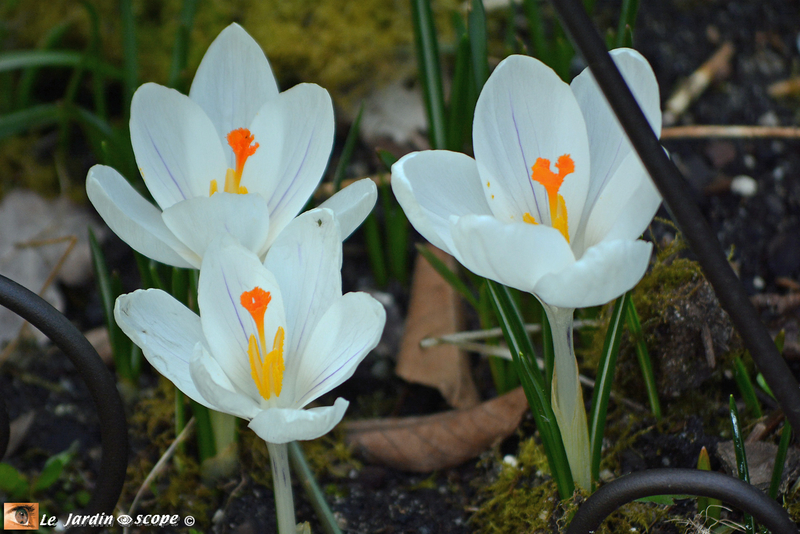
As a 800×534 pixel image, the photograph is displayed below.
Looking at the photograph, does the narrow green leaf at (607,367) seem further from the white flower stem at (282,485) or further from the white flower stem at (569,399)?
the white flower stem at (282,485)

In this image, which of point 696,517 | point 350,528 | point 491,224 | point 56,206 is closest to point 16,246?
point 56,206

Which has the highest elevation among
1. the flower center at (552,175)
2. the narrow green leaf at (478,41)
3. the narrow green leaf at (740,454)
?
the narrow green leaf at (478,41)

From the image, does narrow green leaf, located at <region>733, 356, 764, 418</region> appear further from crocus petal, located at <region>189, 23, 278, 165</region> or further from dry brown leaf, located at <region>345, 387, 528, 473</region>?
crocus petal, located at <region>189, 23, 278, 165</region>

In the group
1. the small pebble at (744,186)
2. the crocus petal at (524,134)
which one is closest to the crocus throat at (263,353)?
the crocus petal at (524,134)

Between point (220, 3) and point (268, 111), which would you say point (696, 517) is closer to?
point (268, 111)

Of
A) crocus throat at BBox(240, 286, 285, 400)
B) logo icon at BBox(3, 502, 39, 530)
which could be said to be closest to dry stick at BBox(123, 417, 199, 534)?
logo icon at BBox(3, 502, 39, 530)
